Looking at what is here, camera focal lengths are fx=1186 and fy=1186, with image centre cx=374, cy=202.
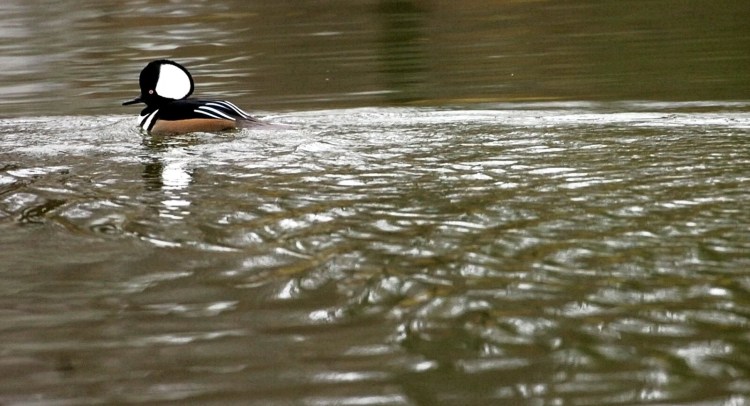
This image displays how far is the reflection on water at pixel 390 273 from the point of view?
146 inches

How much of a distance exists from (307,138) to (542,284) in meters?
4.07

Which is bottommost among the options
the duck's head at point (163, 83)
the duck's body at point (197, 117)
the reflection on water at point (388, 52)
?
the reflection on water at point (388, 52)

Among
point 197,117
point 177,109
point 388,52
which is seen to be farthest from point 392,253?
point 388,52

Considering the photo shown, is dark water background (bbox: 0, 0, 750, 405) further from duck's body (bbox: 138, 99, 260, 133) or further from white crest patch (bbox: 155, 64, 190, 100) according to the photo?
white crest patch (bbox: 155, 64, 190, 100)

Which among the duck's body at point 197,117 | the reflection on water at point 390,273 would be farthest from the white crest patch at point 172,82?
the reflection on water at point 390,273

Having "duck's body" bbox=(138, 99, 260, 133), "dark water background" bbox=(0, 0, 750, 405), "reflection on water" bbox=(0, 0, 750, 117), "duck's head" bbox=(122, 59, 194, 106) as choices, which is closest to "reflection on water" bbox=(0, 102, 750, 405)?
"dark water background" bbox=(0, 0, 750, 405)

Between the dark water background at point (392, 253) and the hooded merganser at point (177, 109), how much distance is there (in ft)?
0.53

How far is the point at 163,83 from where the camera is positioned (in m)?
9.48

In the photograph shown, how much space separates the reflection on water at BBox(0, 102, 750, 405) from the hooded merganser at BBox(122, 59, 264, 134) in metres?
0.98

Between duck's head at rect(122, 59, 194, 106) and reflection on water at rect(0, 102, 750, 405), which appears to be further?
duck's head at rect(122, 59, 194, 106)

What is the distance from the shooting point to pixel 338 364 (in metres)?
3.84

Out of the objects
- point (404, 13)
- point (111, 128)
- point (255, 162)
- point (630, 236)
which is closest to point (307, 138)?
point (255, 162)

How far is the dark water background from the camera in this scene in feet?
12.3

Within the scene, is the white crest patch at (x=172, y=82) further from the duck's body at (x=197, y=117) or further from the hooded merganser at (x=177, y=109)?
the duck's body at (x=197, y=117)
